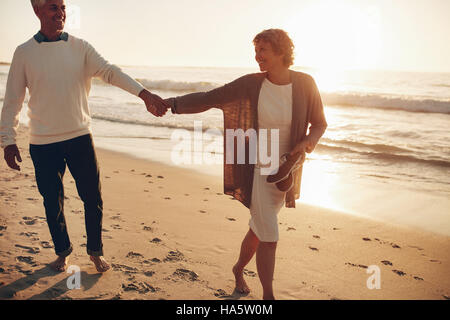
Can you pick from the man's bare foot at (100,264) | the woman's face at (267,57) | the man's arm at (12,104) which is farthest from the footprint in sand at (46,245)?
the woman's face at (267,57)

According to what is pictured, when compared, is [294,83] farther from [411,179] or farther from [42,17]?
[411,179]

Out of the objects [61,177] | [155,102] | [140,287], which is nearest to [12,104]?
[61,177]

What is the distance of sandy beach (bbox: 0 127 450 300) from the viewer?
3.26 m

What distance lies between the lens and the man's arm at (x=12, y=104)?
2.90 meters

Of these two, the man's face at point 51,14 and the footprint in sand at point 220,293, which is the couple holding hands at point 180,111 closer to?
the man's face at point 51,14

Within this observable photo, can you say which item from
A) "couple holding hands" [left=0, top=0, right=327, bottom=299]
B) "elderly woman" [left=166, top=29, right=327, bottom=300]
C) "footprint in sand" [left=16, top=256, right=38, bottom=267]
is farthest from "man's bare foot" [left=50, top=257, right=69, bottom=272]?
"elderly woman" [left=166, top=29, right=327, bottom=300]

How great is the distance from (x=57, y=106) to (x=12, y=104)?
37 centimetres

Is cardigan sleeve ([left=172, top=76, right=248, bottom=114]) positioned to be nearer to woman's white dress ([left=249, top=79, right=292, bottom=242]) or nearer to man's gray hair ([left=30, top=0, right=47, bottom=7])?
woman's white dress ([left=249, top=79, right=292, bottom=242])

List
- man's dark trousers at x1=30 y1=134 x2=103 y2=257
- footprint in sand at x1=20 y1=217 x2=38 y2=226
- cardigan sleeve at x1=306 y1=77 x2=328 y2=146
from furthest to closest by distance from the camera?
footprint in sand at x1=20 y1=217 x2=38 y2=226
man's dark trousers at x1=30 y1=134 x2=103 y2=257
cardigan sleeve at x1=306 y1=77 x2=328 y2=146

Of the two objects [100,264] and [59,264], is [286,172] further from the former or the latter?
[59,264]

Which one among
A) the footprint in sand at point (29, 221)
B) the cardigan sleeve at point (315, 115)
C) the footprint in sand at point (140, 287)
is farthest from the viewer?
the footprint in sand at point (29, 221)

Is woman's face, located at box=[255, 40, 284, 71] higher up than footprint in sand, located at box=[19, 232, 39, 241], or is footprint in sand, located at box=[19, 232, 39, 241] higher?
woman's face, located at box=[255, 40, 284, 71]

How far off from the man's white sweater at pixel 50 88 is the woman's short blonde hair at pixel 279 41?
4.49 ft

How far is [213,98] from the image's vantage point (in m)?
2.94
